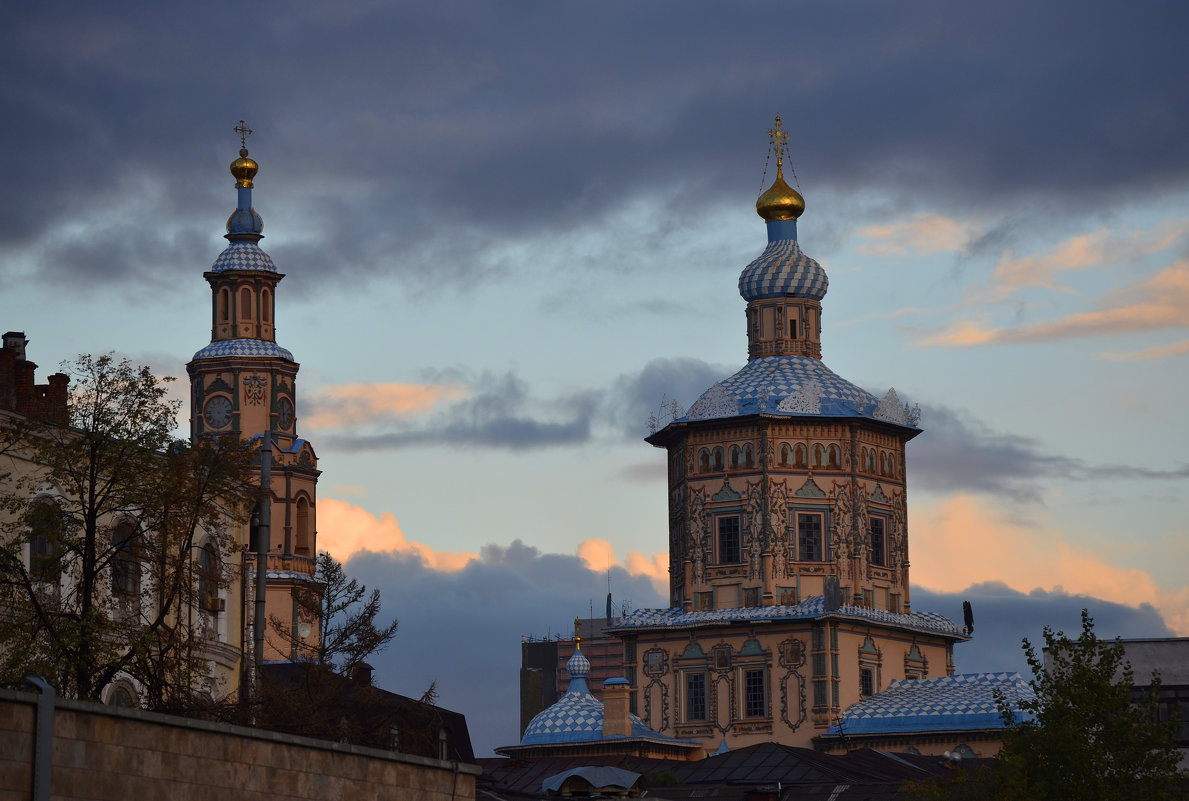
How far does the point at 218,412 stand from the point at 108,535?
136ft

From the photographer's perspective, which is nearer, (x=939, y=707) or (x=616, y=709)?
(x=939, y=707)

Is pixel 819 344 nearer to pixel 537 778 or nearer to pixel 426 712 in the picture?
pixel 537 778

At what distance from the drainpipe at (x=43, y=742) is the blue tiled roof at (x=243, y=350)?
60172 mm

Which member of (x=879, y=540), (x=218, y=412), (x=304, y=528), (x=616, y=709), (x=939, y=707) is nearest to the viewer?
(x=939, y=707)

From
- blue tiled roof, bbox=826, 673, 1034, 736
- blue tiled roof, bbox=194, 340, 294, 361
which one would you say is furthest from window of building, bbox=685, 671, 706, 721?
blue tiled roof, bbox=194, 340, 294, 361

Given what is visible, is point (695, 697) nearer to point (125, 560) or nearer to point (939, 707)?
point (939, 707)

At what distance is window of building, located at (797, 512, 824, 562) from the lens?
281 feet

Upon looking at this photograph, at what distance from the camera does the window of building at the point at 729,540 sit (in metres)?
86.2

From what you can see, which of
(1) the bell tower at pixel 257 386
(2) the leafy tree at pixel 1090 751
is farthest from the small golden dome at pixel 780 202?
(2) the leafy tree at pixel 1090 751

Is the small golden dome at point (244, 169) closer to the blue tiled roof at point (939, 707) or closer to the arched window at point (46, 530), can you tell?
the blue tiled roof at point (939, 707)

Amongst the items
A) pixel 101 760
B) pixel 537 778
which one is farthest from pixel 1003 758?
pixel 537 778

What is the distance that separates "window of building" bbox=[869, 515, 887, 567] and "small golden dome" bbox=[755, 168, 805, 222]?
1344 cm

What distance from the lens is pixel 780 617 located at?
275ft

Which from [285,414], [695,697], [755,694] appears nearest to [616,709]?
[695,697]
